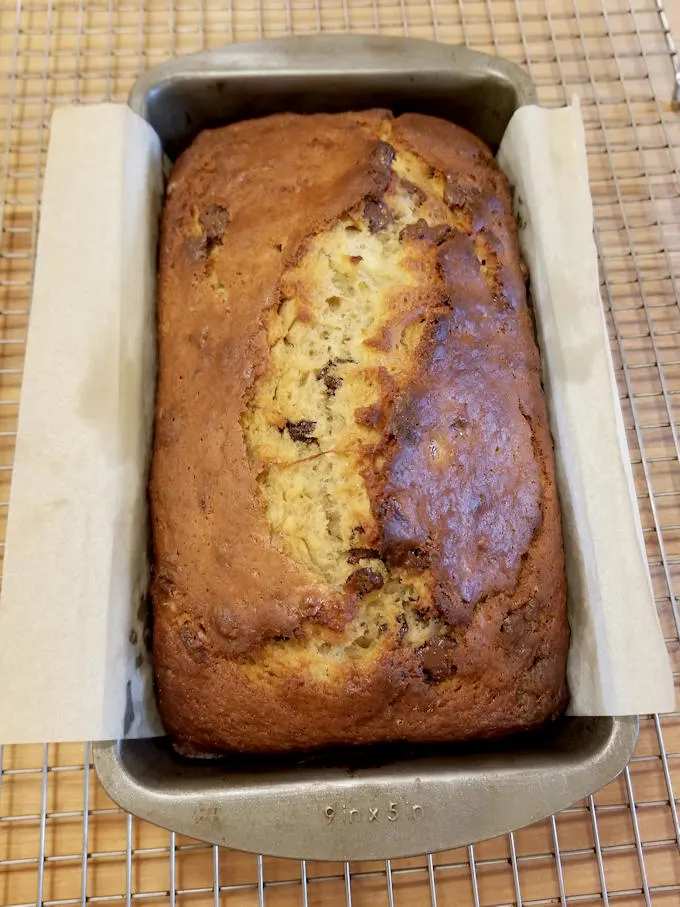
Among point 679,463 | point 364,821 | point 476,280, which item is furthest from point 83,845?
point 679,463

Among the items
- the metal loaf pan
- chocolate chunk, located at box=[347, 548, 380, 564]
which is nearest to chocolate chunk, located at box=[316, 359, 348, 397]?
chocolate chunk, located at box=[347, 548, 380, 564]

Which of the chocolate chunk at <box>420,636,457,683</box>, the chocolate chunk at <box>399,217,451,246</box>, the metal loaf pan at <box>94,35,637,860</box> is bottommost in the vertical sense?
the metal loaf pan at <box>94,35,637,860</box>

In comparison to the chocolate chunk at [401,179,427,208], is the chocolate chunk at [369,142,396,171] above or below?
above

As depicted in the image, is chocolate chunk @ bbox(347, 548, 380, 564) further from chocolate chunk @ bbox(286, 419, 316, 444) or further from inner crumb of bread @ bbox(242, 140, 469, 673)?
chocolate chunk @ bbox(286, 419, 316, 444)

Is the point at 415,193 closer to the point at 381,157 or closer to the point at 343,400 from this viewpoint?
the point at 381,157

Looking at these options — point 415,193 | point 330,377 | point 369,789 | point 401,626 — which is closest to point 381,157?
point 415,193

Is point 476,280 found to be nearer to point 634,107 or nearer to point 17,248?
point 634,107
